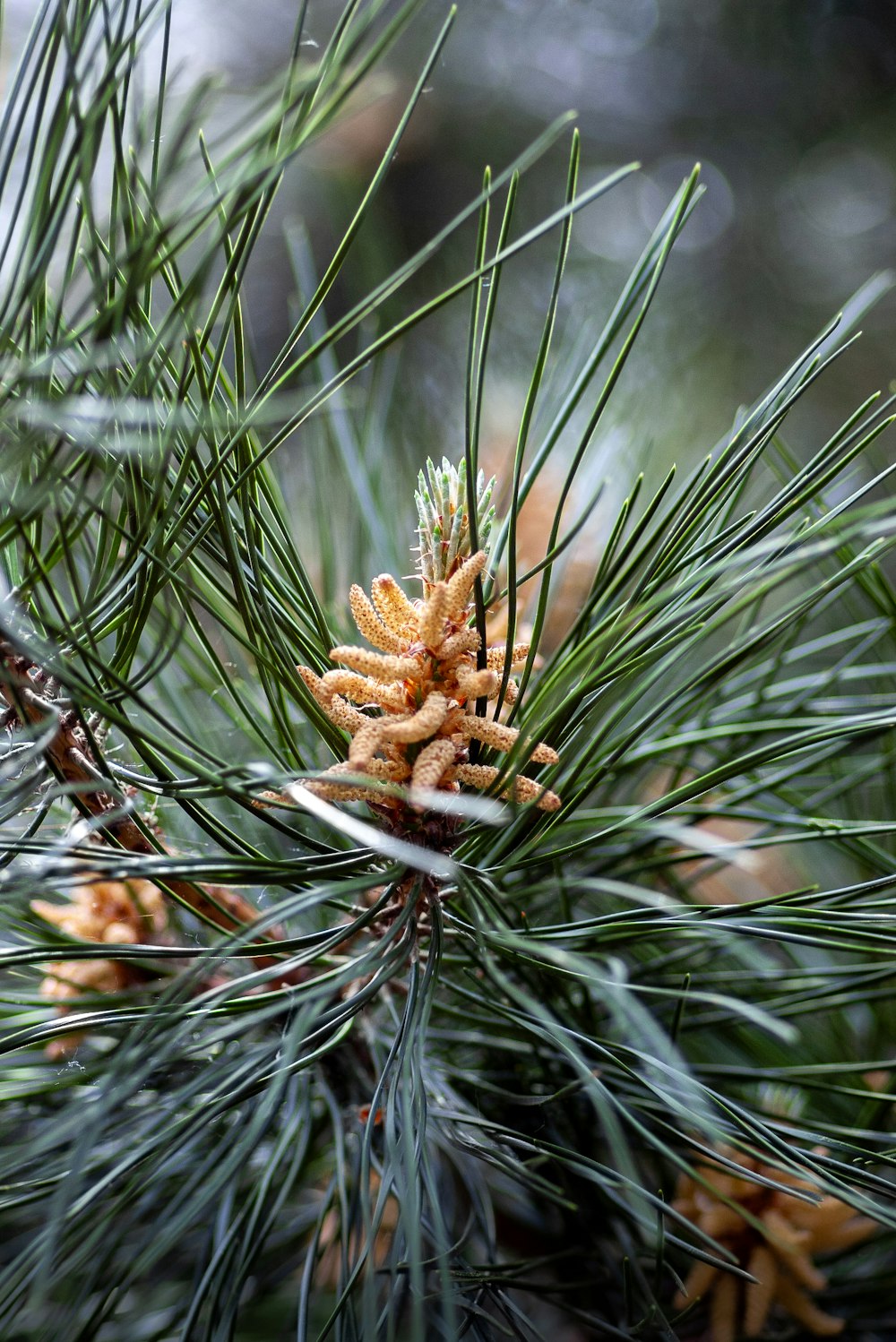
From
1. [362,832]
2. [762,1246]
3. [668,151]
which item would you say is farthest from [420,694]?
[668,151]

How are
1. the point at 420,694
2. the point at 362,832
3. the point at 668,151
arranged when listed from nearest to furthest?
the point at 362,832, the point at 420,694, the point at 668,151

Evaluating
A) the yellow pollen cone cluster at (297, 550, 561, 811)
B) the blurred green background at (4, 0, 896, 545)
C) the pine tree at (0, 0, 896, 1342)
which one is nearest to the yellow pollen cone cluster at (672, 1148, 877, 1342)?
the pine tree at (0, 0, 896, 1342)

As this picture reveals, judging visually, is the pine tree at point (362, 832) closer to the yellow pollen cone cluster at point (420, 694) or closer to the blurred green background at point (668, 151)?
the yellow pollen cone cluster at point (420, 694)

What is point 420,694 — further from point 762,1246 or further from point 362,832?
point 762,1246

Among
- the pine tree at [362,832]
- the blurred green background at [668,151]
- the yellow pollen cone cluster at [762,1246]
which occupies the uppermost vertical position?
the blurred green background at [668,151]

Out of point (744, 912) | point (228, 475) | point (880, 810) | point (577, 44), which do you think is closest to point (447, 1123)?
point (744, 912)

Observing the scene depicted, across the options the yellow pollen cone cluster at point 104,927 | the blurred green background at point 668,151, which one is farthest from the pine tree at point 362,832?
the blurred green background at point 668,151

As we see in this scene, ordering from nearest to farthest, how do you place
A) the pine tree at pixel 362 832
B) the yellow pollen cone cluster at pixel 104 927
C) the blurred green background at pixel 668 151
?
the pine tree at pixel 362 832 → the yellow pollen cone cluster at pixel 104 927 → the blurred green background at pixel 668 151
